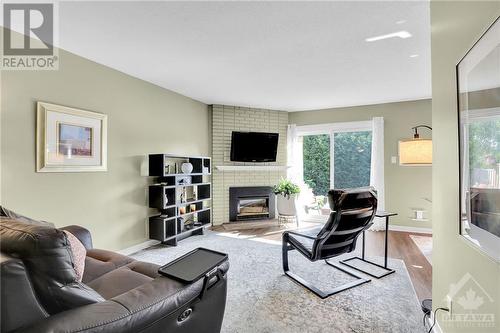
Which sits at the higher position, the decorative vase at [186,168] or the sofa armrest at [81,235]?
the decorative vase at [186,168]

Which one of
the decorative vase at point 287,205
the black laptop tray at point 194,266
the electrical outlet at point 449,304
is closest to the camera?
the black laptop tray at point 194,266

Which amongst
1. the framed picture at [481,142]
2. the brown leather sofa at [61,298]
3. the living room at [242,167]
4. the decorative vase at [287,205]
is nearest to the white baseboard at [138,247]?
the living room at [242,167]

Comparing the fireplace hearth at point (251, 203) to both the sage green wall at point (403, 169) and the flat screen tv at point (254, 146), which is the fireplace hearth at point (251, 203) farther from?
the sage green wall at point (403, 169)

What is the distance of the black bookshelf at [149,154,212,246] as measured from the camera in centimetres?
373

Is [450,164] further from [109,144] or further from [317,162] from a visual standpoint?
[317,162]

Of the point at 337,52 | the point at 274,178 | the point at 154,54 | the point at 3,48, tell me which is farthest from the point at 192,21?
the point at 274,178

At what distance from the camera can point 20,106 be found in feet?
7.80

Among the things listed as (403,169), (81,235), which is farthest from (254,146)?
(81,235)

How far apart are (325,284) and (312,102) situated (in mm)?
3463

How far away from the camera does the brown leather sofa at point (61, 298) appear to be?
0.82 meters

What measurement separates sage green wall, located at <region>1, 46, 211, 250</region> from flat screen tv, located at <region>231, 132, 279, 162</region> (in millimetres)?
1056

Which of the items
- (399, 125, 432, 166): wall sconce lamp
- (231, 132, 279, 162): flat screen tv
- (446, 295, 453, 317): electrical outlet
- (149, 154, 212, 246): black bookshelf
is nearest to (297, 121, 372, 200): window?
(231, 132, 279, 162): flat screen tv

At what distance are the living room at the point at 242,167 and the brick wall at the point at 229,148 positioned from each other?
0.04m

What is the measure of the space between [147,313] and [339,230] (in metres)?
1.86
